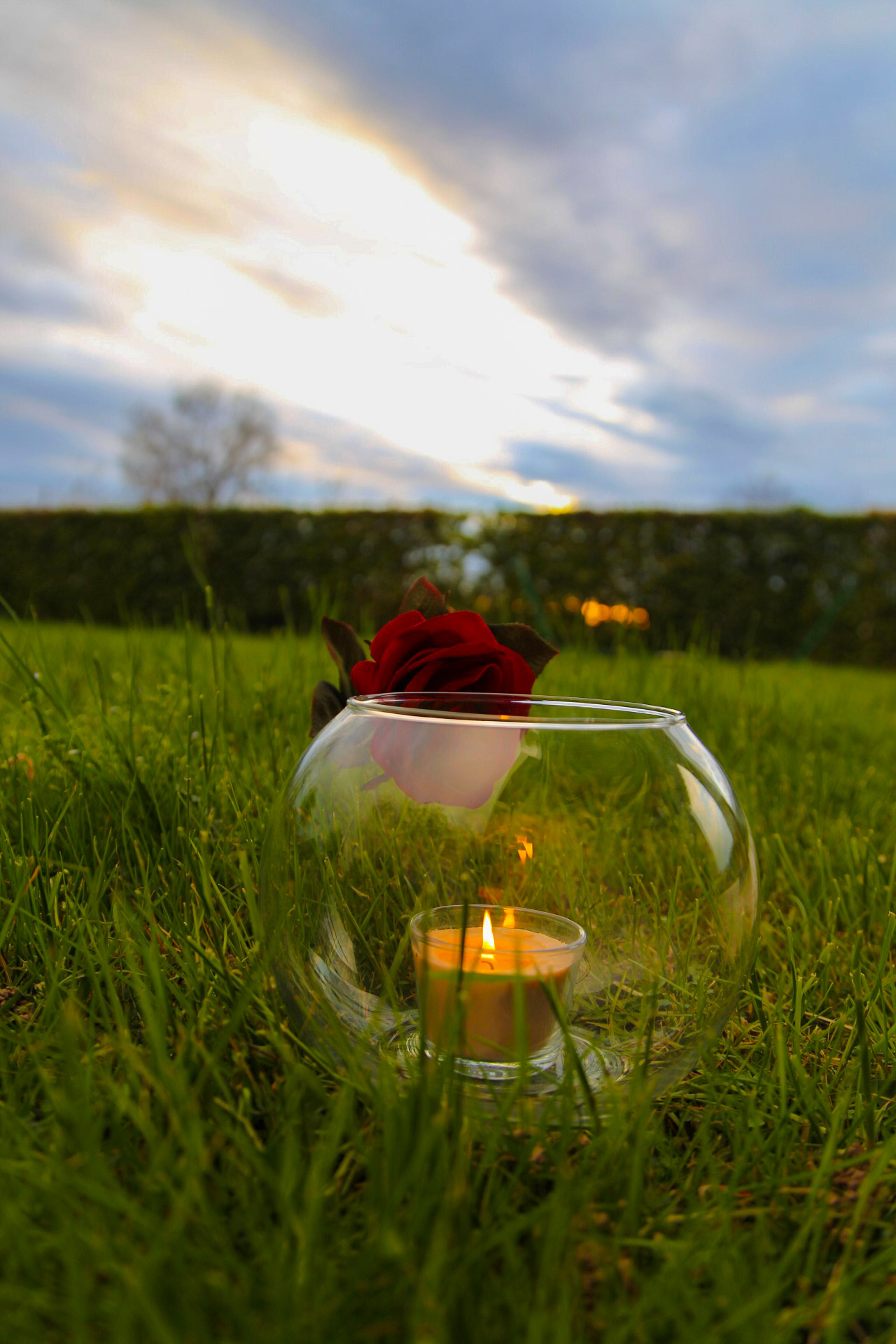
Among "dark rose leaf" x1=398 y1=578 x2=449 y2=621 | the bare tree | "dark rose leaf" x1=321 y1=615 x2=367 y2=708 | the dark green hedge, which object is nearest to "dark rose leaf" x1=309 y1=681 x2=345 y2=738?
"dark rose leaf" x1=321 y1=615 x2=367 y2=708

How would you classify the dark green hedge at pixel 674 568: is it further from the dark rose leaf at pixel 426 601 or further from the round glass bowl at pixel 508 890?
the round glass bowl at pixel 508 890

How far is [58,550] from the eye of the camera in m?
10.4

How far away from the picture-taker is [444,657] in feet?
2.85

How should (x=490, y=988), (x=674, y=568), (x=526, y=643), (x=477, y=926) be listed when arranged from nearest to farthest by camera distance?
(x=490, y=988) → (x=477, y=926) → (x=526, y=643) → (x=674, y=568)

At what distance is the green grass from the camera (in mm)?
481

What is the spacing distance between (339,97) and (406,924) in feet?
22.9

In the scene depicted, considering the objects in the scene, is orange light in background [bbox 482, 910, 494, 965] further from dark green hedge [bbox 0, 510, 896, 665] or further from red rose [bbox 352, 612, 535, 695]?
dark green hedge [bbox 0, 510, 896, 665]

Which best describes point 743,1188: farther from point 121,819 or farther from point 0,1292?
point 121,819

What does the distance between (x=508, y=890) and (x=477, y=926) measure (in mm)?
81

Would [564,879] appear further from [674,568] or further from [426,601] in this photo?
[674,568]

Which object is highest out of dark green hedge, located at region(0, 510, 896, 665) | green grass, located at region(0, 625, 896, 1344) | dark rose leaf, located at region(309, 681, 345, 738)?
dark green hedge, located at region(0, 510, 896, 665)

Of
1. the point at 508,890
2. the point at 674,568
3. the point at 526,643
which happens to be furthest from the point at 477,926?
the point at 674,568

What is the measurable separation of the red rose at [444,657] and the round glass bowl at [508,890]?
4 centimetres

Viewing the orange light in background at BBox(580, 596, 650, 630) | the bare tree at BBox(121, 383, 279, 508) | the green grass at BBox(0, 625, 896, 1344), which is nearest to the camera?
the green grass at BBox(0, 625, 896, 1344)
